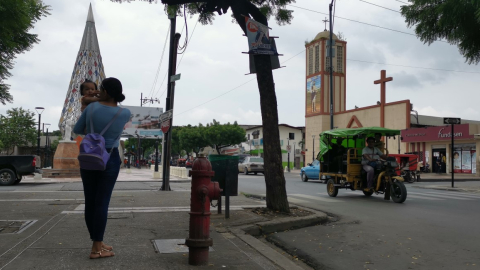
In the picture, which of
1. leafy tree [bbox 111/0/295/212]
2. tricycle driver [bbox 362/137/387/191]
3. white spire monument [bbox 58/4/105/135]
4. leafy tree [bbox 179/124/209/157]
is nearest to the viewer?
leafy tree [bbox 111/0/295/212]

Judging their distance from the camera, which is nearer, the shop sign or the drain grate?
the drain grate

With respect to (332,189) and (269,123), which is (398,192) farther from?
(269,123)

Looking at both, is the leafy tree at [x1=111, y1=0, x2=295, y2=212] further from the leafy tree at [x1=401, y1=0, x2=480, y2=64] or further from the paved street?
the leafy tree at [x1=401, y1=0, x2=480, y2=64]

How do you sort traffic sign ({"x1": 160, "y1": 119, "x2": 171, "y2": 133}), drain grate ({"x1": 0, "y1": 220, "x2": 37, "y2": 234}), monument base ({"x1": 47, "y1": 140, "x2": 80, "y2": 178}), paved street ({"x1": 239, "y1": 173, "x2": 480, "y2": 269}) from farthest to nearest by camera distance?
monument base ({"x1": 47, "y1": 140, "x2": 80, "y2": 178}), traffic sign ({"x1": 160, "y1": 119, "x2": 171, "y2": 133}), drain grate ({"x1": 0, "y1": 220, "x2": 37, "y2": 234}), paved street ({"x1": 239, "y1": 173, "x2": 480, "y2": 269})

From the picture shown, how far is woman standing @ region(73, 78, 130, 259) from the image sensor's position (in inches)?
169

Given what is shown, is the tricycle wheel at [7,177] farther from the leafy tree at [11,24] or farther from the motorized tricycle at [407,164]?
the motorized tricycle at [407,164]

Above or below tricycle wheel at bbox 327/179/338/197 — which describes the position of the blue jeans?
above

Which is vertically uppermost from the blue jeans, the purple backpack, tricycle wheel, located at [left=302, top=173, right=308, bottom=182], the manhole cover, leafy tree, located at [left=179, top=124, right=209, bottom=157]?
leafy tree, located at [left=179, top=124, right=209, bottom=157]

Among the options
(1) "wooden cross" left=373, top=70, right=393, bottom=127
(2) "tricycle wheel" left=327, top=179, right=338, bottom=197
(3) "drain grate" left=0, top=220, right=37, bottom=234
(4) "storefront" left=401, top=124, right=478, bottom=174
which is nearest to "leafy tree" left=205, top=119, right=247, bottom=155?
(1) "wooden cross" left=373, top=70, right=393, bottom=127

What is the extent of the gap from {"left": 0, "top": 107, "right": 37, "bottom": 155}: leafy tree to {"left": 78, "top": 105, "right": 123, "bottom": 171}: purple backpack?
5418 cm

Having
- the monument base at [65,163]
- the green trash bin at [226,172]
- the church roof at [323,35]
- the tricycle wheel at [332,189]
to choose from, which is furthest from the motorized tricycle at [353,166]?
the church roof at [323,35]

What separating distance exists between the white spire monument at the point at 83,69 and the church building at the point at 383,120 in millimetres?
20247

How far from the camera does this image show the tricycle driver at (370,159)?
11945 millimetres

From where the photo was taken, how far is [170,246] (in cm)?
509
